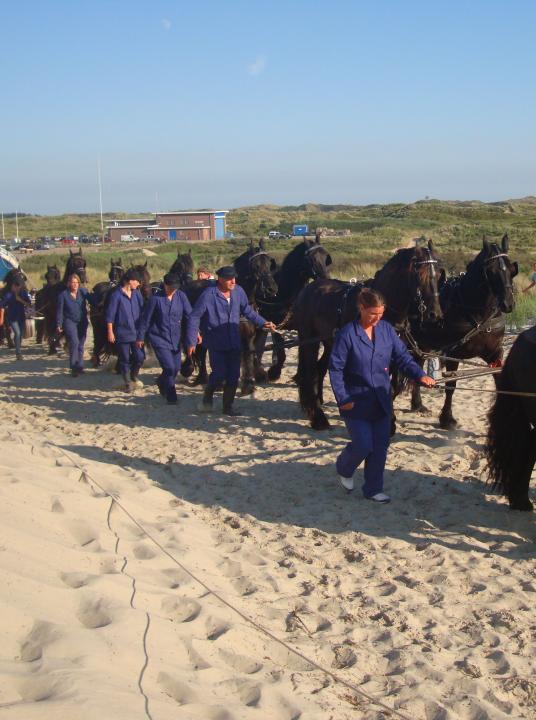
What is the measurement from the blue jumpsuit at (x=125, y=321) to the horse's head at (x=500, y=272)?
19.0 ft

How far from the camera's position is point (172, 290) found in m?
11.5

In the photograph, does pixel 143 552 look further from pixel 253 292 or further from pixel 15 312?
pixel 15 312

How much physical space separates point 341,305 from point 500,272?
1.75m

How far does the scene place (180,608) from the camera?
14.7 ft

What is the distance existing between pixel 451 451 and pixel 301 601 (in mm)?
3700

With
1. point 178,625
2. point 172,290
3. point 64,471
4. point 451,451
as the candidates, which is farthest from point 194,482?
point 172,290

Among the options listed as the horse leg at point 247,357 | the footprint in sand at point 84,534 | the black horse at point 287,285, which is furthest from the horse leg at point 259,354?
the footprint in sand at point 84,534

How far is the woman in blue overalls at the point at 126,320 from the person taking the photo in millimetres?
12531

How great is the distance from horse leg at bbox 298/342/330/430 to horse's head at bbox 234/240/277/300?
2.47m

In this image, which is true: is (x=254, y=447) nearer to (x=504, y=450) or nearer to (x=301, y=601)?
(x=504, y=450)

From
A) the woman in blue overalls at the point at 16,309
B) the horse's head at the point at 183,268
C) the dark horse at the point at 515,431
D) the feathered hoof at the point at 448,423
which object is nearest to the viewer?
the dark horse at the point at 515,431

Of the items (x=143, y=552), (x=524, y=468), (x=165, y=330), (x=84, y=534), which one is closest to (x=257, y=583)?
(x=143, y=552)

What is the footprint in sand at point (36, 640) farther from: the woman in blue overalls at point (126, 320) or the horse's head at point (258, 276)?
the woman in blue overalls at point (126, 320)

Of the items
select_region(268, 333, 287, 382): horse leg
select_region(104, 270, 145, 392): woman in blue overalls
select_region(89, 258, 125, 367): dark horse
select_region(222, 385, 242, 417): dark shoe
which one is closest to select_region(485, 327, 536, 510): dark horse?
select_region(222, 385, 242, 417): dark shoe
